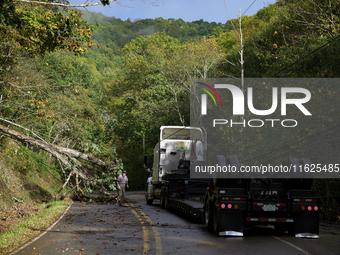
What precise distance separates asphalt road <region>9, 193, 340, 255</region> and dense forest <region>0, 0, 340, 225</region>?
276 cm

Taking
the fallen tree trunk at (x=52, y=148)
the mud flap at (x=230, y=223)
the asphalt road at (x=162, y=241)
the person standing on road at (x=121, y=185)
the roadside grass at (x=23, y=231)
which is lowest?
the roadside grass at (x=23, y=231)

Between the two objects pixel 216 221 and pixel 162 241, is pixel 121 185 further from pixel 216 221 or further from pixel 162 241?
pixel 162 241

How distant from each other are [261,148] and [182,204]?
5923 mm

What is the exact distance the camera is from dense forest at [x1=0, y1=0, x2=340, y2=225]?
46.4 feet

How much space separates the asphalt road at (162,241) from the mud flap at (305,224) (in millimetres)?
285

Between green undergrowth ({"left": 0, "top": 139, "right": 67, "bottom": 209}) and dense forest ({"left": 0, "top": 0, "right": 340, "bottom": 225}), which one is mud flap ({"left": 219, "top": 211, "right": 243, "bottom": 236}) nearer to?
dense forest ({"left": 0, "top": 0, "right": 340, "bottom": 225})

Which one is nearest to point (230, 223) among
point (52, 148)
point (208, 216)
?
point (208, 216)

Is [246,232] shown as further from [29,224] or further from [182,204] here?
[29,224]

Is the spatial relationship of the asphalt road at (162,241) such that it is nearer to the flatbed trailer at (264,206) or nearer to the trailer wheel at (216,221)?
the trailer wheel at (216,221)

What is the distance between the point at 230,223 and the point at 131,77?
3941 centimetres

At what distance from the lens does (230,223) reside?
1056 centimetres

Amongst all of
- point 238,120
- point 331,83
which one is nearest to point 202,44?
point 238,120

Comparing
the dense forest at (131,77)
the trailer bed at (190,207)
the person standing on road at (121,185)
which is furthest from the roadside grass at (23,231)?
the person standing on road at (121,185)

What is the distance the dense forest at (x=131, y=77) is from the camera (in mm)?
14133
